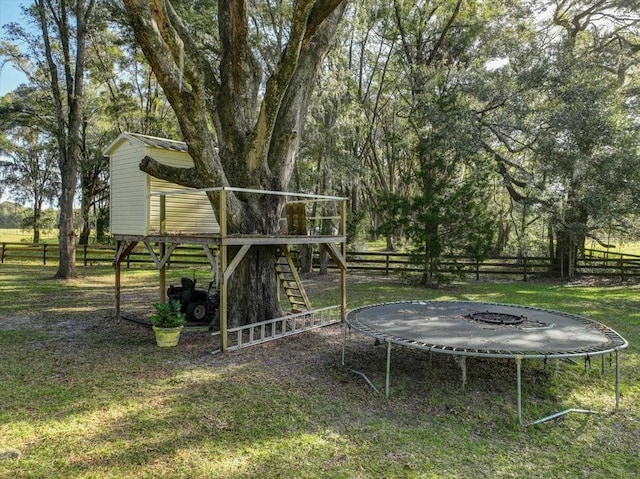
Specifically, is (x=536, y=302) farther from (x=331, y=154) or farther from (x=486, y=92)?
(x=331, y=154)

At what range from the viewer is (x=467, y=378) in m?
5.39

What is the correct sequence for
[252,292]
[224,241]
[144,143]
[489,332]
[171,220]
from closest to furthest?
[489,332], [224,241], [252,292], [144,143], [171,220]

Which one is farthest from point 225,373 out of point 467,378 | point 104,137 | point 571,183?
point 104,137

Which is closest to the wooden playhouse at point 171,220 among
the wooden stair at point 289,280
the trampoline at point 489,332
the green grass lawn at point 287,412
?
the wooden stair at point 289,280

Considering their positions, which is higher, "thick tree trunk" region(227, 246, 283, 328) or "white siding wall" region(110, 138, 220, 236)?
"white siding wall" region(110, 138, 220, 236)

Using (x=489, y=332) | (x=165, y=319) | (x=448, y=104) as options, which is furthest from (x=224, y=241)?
(x=448, y=104)

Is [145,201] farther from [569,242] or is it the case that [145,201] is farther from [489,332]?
[569,242]

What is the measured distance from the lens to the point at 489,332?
526 cm

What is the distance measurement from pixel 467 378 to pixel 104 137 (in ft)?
76.9

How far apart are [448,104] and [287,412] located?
11091mm

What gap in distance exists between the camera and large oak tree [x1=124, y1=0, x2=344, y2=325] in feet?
21.4

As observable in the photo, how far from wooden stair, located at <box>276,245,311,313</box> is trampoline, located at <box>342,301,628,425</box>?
2106 millimetres

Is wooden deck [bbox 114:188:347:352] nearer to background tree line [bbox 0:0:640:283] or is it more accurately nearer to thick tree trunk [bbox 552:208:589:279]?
background tree line [bbox 0:0:640:283]

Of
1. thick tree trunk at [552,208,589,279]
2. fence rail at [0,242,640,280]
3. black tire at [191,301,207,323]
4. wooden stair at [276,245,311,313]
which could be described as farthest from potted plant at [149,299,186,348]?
thick tree trunk at [552,208,589,279]
